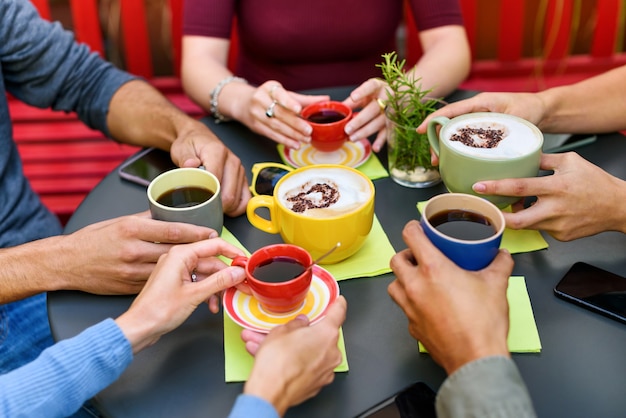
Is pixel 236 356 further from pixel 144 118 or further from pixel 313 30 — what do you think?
pixel 313 30

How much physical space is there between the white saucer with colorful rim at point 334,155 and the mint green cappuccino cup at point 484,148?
25 centimetres

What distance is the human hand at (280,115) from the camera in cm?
147

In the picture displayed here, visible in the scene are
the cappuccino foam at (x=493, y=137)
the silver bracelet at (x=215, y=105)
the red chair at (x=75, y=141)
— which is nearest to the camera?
the cappuccino foam at (x=493, y=137)

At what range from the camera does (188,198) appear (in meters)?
1.23

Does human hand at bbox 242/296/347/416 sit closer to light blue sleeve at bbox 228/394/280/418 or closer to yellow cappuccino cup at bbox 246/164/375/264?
light blue sleeve at bbox 228/394/280/418

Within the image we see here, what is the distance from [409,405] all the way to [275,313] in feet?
0.83

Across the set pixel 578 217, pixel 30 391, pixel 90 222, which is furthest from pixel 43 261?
pixel 578 217

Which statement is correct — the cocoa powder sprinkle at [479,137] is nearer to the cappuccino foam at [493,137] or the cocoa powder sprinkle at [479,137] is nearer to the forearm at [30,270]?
the cappuccino foam at [493,137]

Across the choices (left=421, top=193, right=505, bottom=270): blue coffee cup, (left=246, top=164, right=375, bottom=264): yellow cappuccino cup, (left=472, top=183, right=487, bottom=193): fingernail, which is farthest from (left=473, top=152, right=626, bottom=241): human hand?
(left=246, top=164, right=375, bottom=264): yellow cappuccino cup

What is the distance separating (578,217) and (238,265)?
59 centimetres

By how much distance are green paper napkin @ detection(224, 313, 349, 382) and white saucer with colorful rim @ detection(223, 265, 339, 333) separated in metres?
0.04

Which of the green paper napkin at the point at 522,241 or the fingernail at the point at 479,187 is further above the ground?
the fingernail at the point at 479,187

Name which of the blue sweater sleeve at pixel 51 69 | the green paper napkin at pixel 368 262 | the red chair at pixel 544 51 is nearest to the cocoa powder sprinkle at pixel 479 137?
the green paper napkin at pixel 368 262

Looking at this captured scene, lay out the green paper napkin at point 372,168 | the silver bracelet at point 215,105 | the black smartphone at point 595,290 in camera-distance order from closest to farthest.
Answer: the black smartphone at point 595,290
the green paper napkin at point 372,168
the silver bracelet at point 215,105
